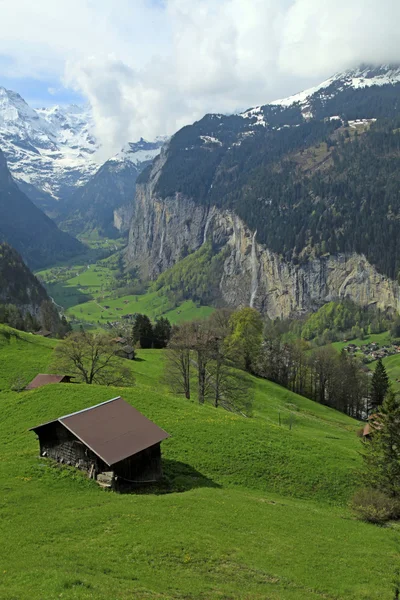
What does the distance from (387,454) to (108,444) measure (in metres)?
22.9

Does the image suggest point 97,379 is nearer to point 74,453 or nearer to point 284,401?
point 74,453

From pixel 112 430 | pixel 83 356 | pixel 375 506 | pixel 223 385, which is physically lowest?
pixel 375 506

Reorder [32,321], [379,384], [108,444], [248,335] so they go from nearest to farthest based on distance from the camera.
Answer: [108,444]
[248,335]
[379,384]
[32,321]

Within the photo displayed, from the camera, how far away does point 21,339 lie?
8656 cm

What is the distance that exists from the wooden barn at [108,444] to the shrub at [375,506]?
15361 mm

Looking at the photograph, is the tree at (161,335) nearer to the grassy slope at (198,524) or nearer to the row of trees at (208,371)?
the row of trees at (208,371)

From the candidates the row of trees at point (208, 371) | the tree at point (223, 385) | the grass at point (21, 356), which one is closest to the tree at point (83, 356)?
the grass at point (21, 356)

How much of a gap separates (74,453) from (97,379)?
106 ft

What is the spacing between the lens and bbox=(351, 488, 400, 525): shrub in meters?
33.4

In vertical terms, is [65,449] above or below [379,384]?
above

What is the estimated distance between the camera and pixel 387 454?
37.5 meters

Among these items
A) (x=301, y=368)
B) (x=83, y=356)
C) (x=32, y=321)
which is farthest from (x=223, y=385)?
(x=32, y=321)

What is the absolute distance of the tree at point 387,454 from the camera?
119 feet

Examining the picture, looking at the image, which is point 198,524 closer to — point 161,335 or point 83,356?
point 83,356
